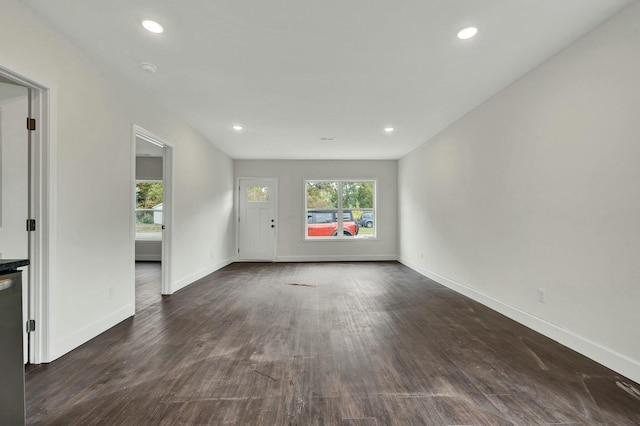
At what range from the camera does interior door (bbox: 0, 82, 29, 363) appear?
7.04 ft

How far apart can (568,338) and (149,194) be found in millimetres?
8483

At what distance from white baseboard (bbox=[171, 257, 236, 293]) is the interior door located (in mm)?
2152

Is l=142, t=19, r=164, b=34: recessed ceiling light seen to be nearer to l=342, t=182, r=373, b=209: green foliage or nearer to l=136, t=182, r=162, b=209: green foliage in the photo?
l=342, t=182, r=373, b=209: green foliage

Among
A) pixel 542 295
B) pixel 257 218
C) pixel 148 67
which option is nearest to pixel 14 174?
pixel 148 67

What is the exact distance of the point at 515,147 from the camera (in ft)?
10.5

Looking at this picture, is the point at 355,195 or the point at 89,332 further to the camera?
the point at 355,195

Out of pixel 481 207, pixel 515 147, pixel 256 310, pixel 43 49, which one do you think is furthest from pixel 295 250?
pixel 43 49

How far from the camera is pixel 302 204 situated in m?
7.39

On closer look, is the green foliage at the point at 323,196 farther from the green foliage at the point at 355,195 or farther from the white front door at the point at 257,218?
the white front door at the point at 257,218

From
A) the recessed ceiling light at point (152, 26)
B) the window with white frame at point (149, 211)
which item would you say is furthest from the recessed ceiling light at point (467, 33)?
the window with white frame at point (149, 211)

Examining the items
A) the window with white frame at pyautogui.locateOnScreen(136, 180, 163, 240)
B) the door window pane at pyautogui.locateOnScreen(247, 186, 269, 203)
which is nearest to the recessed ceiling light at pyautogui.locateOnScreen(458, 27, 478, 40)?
the door window pane at pyautogui.locateOnScreen(247, 186, 269, 203)

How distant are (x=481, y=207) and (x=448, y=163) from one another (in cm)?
118

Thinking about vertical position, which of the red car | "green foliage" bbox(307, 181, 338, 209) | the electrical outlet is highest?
"green foliage" bbox(307, 181, 338, 209)

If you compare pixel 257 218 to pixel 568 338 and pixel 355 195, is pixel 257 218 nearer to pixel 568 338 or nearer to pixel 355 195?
pixel 355 195
